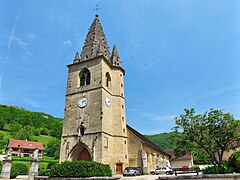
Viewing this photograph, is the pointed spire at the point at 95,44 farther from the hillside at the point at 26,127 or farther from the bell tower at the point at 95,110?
the hillside at the point at 26,127

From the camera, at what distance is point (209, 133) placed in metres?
16.0

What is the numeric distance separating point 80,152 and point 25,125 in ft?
332

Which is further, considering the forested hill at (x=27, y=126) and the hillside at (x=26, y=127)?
the forested hill at (x=27, y=126)

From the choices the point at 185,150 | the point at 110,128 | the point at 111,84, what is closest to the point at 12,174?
the point at 110,128

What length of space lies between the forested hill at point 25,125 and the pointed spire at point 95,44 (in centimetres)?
7533

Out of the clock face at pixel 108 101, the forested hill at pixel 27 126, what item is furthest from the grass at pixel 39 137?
the clock face at pixel 108 101

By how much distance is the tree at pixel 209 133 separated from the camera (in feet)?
50.3

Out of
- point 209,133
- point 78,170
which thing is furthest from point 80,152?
point 209,133

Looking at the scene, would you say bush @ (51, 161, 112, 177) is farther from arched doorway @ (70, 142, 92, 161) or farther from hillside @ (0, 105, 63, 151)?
hillside @ (0, 105, 63, 151)

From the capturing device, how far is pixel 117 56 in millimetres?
30938

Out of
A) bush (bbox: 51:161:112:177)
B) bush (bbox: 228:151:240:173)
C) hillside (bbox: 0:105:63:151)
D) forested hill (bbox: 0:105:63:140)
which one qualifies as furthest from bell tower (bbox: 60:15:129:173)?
forested hill (bbox: 0:105:63:140)

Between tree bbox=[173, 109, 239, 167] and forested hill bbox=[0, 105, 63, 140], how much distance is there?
88.4 meters

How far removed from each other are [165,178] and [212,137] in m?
5.70

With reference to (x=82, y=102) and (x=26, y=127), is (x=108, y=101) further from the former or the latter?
(x=26, y=127)
